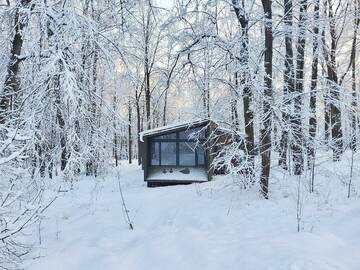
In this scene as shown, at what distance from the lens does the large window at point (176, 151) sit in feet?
57.5

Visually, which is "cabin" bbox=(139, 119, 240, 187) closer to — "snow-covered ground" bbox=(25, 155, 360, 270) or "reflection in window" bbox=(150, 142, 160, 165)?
"reflection in window" bbox=(150, 142, 160, 165)

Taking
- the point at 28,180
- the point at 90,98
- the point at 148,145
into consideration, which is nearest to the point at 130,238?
the point at 28,180

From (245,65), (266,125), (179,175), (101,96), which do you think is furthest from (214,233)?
(179,175)

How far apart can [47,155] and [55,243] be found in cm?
162

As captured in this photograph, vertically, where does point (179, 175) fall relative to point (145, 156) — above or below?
below

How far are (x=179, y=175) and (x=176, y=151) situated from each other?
1149mm

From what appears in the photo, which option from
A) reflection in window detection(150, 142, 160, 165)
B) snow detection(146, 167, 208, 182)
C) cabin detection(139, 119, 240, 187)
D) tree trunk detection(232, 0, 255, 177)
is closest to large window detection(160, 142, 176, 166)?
cabin detection(139, 119, 240, 187)

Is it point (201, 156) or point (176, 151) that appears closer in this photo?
point (201, 156)

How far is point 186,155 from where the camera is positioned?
17609 mm

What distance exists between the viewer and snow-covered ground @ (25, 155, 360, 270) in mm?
5281

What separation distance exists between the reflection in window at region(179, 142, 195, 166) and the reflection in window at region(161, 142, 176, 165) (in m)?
0.33

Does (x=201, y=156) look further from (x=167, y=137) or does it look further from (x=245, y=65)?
(x=245, y=65)

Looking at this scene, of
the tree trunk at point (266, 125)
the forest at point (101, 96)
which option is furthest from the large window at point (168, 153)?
the tree trunk at point (266, 125)

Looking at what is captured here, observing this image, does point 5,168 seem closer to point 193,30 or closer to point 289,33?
point 193,30
